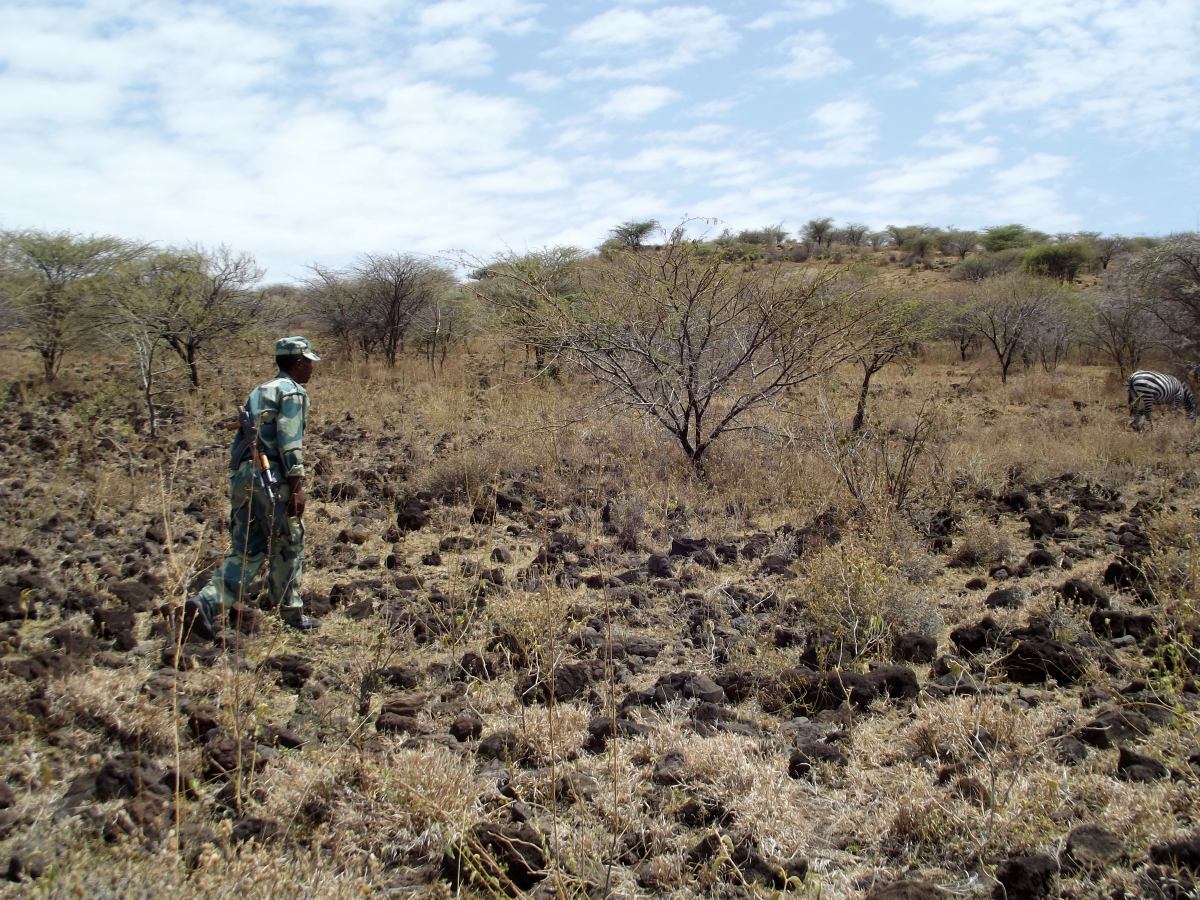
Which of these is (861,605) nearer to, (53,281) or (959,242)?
(53,281)

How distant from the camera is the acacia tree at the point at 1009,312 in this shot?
71.3 feet

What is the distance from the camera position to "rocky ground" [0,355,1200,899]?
2.53m

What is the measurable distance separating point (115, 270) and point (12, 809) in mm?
17986

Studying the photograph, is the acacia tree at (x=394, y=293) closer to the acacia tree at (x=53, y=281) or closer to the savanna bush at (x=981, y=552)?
the acacia tree at (x=53, y=281)

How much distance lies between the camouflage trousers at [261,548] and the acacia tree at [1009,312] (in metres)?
20.3

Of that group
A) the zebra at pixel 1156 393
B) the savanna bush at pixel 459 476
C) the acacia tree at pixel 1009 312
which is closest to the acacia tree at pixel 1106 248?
the acacia tree at pixel 1009 312

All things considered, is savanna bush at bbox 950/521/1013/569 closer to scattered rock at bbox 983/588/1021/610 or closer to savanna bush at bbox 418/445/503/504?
scattered rock at bbox 983/588/1021/610

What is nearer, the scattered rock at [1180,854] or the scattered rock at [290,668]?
the scattered rock at [1180,854]

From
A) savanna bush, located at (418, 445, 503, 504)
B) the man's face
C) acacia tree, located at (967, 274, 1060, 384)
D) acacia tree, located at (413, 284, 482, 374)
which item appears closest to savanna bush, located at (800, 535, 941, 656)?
the man's face

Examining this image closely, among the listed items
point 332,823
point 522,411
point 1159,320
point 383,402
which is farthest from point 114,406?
point 1159,320

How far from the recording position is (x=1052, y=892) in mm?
2289

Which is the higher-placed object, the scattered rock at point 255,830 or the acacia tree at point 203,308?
the acacia tree at point 203,308

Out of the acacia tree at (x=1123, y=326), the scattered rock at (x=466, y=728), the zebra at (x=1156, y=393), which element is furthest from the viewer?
the acacia tree at (x=1123, y=326)

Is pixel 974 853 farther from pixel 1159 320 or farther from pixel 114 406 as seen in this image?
pixel 1159 320
